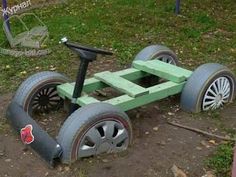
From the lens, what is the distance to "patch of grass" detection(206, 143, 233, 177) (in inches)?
137

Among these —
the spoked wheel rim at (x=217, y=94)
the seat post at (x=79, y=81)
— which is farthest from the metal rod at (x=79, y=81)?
the spoked wheel rim at (x=217, y=94)

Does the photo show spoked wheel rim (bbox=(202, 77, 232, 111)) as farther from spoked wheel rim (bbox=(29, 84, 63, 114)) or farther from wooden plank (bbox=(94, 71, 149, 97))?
spoked wheel rim (bbox=(29, 84, 63, 114))

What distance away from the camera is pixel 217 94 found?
438 centimetres

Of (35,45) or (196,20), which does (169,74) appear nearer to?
(35,45)

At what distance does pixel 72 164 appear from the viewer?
354 cm

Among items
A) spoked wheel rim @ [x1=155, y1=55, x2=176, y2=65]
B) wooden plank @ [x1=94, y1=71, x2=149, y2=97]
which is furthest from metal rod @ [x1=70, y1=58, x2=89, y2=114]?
spoked wheel rim @ [x1=155, y1=55, x2=176, y2=65]

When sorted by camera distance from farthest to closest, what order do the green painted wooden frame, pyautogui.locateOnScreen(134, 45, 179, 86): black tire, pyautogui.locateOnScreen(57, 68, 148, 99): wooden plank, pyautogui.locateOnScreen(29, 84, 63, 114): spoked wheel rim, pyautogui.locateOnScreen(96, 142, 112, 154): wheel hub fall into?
pyautogui.locateOnScreen(134, 45, 179, 86): black tire < pyautogui.locateOnScreen(29, 84, 63, 114): spoked wheel rim < pyautogui.locateOnScreen(57, 68, 148, 99): wooden plank < the green painted wooden frame < pyautogui.locateOnScreen(96, 142, 112, 154): wheel hub

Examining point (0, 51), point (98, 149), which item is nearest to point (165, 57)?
point (98, 149)

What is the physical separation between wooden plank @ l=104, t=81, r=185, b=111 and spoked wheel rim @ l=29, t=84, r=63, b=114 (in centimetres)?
68

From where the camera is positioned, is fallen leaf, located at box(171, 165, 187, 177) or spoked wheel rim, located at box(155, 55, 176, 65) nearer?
fallen leaf, located at box(171, 165, 187, 177)

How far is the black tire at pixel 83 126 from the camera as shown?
11.3 feet

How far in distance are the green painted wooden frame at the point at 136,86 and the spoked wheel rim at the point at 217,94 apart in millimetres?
237

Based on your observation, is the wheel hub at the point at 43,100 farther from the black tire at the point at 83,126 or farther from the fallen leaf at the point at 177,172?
the fallen leaf at the point at 177,172

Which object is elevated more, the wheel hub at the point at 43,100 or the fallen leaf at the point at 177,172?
the wheel hub at the point at 43,100
